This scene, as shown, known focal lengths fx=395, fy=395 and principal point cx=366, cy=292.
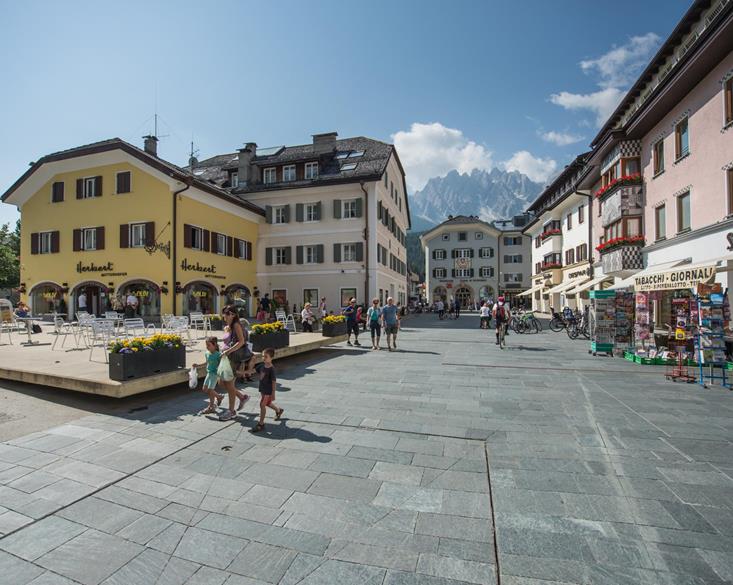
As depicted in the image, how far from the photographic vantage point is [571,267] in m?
31.3

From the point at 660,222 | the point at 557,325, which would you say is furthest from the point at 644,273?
the point at 557,325

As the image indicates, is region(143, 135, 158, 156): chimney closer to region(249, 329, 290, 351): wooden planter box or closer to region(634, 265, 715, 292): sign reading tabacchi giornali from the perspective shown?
region(249, 329, 290, 351): wooden planter box

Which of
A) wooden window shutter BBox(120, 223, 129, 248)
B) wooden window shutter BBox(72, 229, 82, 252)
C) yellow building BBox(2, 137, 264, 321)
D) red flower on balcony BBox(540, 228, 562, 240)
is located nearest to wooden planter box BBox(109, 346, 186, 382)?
yellow building BBox(2, 137, 264, 321)

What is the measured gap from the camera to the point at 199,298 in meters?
24.9

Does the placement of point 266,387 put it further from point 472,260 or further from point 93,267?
point 472,260

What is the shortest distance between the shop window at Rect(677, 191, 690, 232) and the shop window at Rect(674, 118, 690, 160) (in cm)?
163

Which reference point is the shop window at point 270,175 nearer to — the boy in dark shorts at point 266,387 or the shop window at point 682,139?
the shop window at point 682,139

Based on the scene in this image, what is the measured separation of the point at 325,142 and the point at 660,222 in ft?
80.0

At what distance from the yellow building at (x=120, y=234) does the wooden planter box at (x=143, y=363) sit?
16.6m

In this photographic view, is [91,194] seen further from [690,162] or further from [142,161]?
[690,162]

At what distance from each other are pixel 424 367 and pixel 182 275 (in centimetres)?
1772

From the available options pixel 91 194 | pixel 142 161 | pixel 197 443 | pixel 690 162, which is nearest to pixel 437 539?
pixel 197 443

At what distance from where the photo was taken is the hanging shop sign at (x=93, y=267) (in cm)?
2336

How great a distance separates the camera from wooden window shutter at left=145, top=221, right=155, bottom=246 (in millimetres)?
22422
